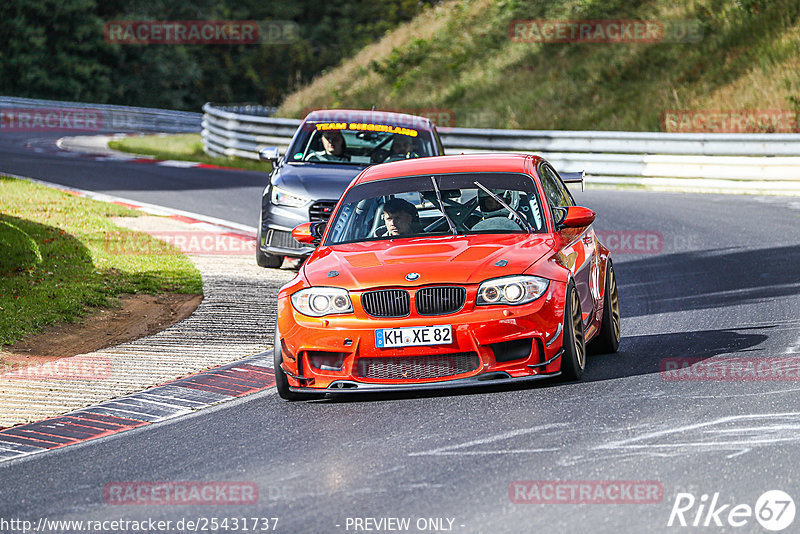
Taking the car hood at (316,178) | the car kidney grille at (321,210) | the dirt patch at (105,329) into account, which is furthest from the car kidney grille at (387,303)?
the car hood at (316,178)

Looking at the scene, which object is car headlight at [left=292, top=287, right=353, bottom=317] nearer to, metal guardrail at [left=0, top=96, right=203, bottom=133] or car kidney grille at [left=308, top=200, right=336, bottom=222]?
car kidney grille at [left=308, top=200, right=336, bottom=222]

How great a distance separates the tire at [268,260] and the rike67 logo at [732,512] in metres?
8.93

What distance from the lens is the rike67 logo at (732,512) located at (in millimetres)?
5625

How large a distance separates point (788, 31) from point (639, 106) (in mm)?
4027

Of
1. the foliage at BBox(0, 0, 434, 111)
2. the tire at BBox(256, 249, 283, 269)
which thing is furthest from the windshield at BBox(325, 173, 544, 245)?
the foliage at BBox(0, 0, 434, 111)

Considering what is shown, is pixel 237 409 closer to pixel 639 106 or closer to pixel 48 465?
pixel 48 465

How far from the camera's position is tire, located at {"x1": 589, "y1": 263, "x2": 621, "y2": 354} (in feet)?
31.8

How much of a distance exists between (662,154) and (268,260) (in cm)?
1208

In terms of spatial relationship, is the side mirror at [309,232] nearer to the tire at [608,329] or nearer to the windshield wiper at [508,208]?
the windshield wiper at [508,208]

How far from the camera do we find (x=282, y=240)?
13953 millimetres

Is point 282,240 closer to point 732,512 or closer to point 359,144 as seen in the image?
point 359,144

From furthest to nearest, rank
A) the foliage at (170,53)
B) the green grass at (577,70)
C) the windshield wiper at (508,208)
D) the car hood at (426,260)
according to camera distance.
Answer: the foliage at (170,53) → the green grass at (577,70) → the windshield wiper at (508,208) → the car hood at (426,260)

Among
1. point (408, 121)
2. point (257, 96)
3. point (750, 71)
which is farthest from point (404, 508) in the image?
point (257, 96)

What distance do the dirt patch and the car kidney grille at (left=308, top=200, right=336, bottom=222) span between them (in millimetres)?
1485
